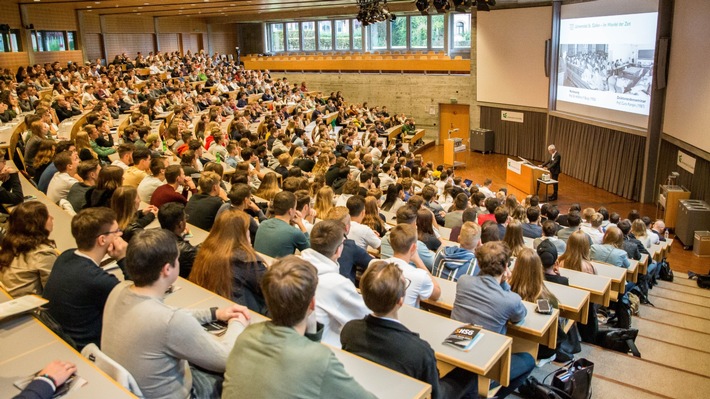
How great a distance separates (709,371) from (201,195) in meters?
4.66

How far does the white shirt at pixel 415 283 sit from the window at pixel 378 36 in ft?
72.4

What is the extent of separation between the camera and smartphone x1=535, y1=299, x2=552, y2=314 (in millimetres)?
3670

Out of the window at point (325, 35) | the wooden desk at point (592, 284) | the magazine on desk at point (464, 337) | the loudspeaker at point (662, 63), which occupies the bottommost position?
the wooden desk at point (592, 284)

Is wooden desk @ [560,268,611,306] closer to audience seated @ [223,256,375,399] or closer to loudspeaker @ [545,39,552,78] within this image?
audience seated @ [223,256,375,399]

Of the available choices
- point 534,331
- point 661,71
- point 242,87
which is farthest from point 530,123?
point 534,331

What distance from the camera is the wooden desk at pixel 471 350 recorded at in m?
2.90

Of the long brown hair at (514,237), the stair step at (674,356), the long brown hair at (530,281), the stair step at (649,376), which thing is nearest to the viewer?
the long brown hair at (530,281)

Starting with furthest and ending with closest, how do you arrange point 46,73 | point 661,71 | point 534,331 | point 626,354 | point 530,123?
point 530,123 → point 46,73 → point 661,71 → point 626,354 → point 534,331

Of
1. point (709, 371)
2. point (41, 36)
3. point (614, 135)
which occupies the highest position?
point (41, 36)

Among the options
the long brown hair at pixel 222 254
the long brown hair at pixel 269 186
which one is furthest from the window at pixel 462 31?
the long brown hair at pixel 222 254

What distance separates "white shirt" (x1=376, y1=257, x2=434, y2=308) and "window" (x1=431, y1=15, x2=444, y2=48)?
66.5 ft

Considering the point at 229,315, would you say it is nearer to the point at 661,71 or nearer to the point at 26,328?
the point at 26,328

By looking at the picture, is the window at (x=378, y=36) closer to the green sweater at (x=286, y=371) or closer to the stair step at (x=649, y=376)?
the stair step at (x=649, y=376)

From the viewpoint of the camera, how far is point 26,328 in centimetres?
275
